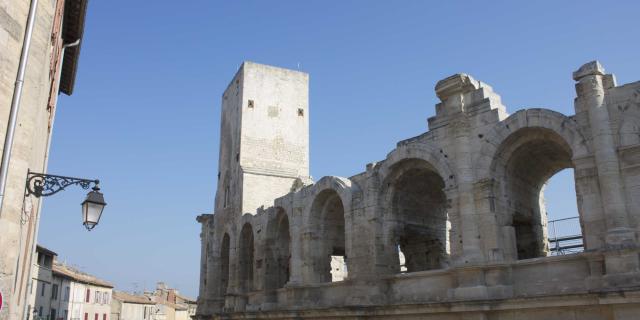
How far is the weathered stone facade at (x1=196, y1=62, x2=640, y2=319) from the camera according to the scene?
37.1 feet

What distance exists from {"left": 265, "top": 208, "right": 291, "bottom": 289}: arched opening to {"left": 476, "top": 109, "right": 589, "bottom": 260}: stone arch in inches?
354

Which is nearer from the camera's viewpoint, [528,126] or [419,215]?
[528,126]

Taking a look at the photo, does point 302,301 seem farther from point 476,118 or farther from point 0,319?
point 0,319

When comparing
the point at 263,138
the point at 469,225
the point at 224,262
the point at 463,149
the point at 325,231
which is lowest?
the point at 469,225

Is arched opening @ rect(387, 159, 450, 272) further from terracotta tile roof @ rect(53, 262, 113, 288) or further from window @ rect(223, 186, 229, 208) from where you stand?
terracotta tile roof @ rect(53, 262, 113, 288)

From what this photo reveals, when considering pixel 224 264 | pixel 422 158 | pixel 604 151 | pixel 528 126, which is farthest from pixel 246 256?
pixel 604 151

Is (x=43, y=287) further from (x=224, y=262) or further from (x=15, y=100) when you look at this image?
(x=15, y=100)

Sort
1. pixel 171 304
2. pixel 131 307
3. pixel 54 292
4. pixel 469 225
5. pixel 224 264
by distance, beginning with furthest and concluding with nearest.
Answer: pixel 171 304 → pixel 131 307 → pixel 54 292 → pixel 224 264 → pixel 469 225


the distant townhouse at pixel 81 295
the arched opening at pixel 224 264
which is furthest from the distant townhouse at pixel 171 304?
the arched opening at pixel 224 264

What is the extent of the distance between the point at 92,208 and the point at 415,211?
11.0 m

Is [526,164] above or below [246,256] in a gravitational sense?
above

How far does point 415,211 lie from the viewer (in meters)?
17.1

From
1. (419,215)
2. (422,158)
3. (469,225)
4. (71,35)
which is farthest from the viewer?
(419,215)

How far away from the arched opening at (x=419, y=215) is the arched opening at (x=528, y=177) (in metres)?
2.19
